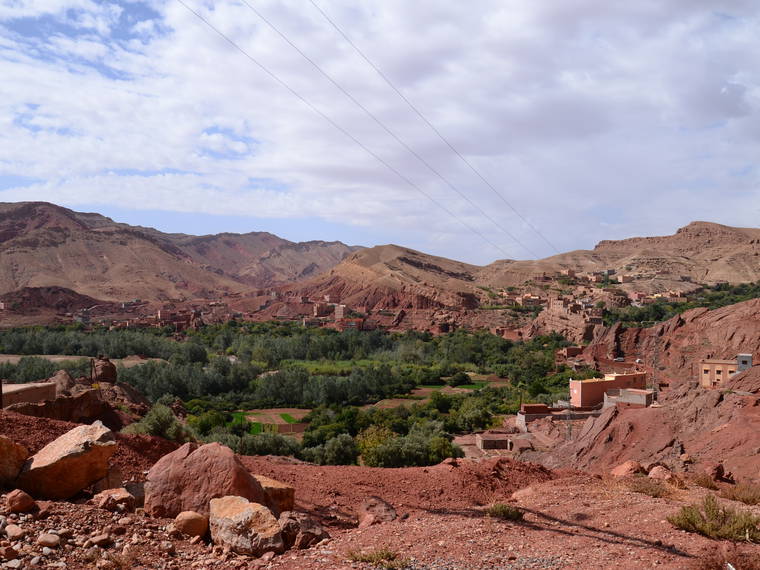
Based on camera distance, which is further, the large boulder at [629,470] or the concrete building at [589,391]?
the concrete building at [589,391]

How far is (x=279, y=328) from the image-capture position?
91.0 meters

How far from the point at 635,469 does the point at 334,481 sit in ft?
19.9

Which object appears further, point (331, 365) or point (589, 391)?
point (331, 365)

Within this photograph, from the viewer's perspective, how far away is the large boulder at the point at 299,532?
634cm

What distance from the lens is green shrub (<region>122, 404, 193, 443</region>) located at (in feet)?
44.2

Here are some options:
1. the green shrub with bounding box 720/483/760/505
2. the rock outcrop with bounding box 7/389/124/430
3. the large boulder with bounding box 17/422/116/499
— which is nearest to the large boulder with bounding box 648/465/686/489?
the green shrub with bounding box 720/483/760/505

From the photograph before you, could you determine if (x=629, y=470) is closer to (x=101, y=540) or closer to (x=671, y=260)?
(x=101, y=540)

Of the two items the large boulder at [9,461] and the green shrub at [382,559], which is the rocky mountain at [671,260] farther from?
the large boulder at [9,461]

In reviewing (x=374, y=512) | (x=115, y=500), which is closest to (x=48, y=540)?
(x=115, y=500)

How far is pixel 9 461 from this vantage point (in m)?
6.73

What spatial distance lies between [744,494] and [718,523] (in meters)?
2.68

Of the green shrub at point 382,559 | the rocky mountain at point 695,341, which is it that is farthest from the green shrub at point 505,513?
the rocky mountain at point 695,341

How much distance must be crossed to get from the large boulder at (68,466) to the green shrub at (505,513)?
5.18 meters

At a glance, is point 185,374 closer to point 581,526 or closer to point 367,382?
point 367,382
